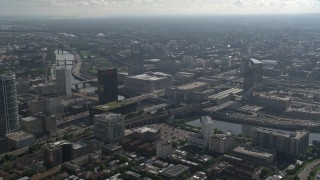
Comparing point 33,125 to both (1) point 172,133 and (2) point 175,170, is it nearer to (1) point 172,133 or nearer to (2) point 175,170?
(1) point 172,133

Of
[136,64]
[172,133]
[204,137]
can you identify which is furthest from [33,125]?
[136,64]

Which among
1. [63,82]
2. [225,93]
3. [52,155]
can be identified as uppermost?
[63,82]

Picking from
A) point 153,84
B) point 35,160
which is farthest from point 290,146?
point 153,84

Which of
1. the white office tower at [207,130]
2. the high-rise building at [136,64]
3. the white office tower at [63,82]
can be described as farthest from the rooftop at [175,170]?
the high-rise building at [136,64]

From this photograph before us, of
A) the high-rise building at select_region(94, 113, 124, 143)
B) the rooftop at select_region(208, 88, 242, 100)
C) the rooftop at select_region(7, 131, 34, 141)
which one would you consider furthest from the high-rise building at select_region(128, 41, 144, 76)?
the rooftop at select_region(7, 131, 34, 141)

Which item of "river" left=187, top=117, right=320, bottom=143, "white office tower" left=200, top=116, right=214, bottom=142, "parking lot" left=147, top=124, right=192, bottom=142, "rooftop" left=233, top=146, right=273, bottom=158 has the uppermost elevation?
"white office tower" left=200, top=116, right=214, bottom=142

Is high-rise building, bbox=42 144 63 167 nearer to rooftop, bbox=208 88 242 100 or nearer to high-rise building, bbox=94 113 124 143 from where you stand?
high-rise building, bbox=94 113 124 143
